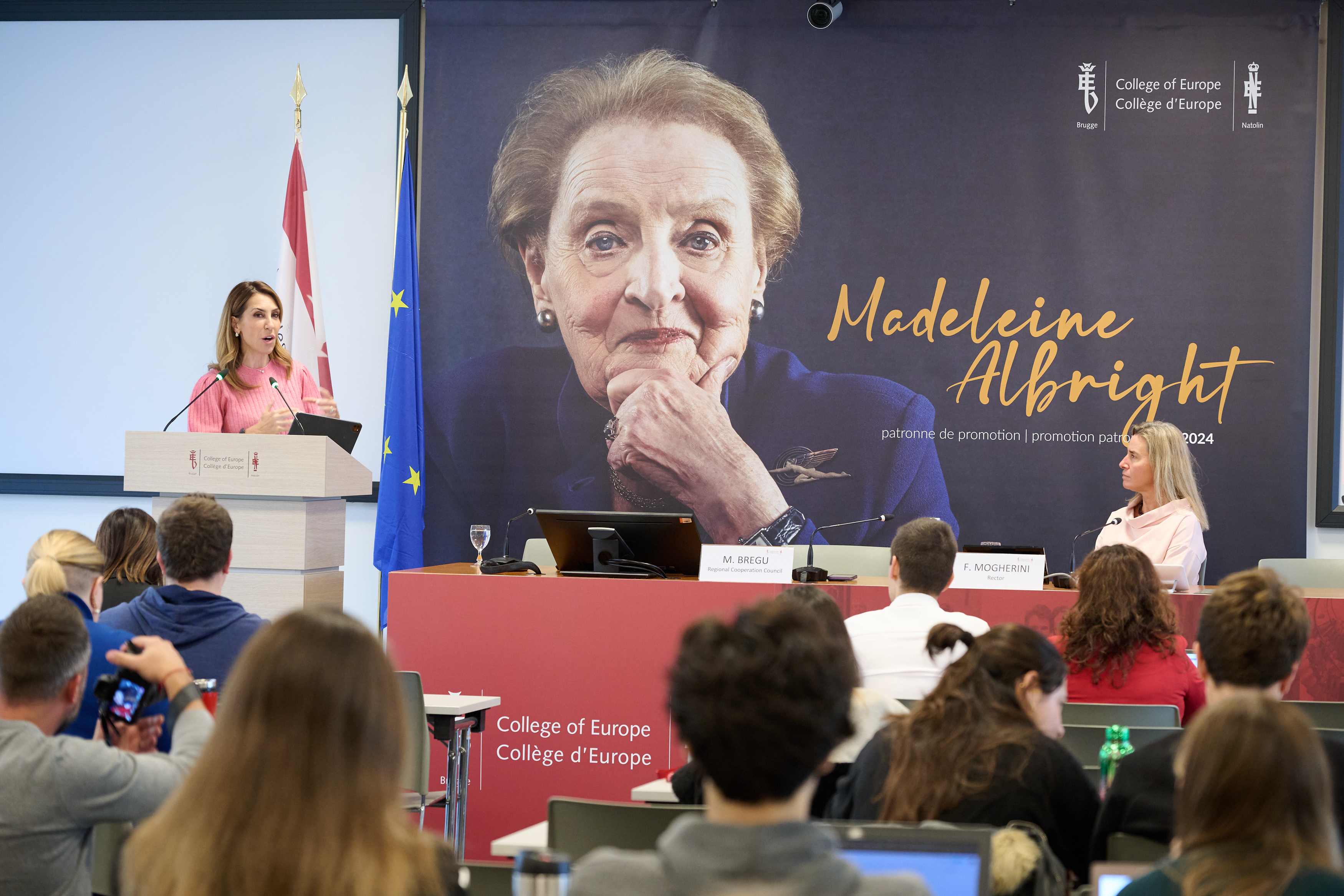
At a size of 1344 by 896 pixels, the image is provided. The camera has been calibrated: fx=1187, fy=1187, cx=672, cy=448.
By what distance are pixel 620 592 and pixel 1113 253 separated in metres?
3.53

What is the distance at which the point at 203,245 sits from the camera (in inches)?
264

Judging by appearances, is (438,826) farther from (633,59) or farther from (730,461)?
(633,59)

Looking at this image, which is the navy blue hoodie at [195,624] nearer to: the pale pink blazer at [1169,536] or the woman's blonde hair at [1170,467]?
the pale pink blazer at [1169,536]

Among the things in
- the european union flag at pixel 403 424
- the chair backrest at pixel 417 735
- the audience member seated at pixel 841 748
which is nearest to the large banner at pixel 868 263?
the european union flag at pixel 403 424

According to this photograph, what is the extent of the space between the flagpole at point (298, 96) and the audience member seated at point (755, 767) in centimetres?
601

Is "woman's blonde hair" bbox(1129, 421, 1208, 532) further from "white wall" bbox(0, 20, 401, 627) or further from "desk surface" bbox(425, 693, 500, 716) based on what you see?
"white wall" bbox(0, 20, 401, 627)

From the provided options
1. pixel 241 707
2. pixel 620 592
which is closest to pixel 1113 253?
pixel 620 592

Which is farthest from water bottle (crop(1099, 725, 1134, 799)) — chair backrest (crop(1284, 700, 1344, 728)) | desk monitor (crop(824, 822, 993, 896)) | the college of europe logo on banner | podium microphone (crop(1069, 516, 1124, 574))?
the college of europe logo on banner

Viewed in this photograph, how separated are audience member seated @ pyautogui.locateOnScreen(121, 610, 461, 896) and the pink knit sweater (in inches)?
135

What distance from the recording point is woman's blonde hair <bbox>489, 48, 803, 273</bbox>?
6.36m

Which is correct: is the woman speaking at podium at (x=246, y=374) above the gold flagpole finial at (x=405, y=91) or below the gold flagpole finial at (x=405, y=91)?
below

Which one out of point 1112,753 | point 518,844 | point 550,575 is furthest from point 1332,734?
point 550,575

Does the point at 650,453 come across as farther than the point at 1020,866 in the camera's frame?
Yes

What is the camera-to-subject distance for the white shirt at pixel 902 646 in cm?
308
